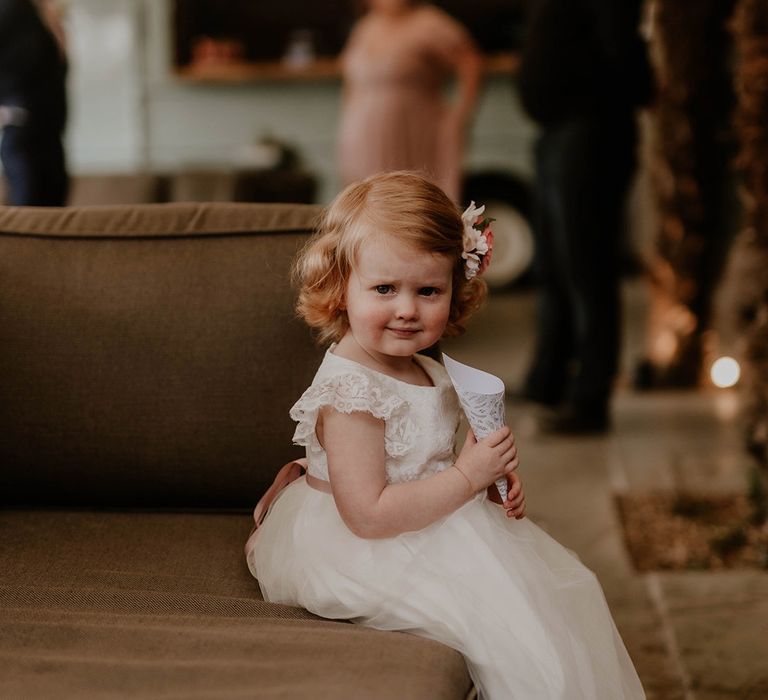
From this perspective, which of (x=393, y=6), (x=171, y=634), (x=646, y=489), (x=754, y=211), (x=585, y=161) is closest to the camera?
(x=171, y=634)

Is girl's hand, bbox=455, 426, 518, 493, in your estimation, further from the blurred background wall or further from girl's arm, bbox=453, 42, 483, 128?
the blurred background wall

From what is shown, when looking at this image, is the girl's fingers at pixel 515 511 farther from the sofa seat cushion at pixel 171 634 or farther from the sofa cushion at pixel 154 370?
the sofa cushion at pixel 154 370

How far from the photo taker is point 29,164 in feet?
11.9

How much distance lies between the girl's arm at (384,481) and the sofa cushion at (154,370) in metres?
0.35

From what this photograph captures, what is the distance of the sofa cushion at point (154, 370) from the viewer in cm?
180

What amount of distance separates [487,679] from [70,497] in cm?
90

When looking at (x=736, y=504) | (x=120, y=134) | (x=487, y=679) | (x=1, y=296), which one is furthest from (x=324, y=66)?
(x=487, y=679)

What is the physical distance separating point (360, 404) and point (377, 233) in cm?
24

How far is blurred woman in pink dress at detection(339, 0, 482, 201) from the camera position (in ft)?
16.9

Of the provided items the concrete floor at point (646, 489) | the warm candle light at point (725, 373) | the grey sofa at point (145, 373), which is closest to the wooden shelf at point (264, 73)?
the concrete floor at point (646, 489)

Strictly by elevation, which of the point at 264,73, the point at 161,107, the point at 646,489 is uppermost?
the point at 264,73

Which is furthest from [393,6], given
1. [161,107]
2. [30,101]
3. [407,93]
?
[161,107]

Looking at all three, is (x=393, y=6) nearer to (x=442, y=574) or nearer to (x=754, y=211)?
(x=754, y=211)

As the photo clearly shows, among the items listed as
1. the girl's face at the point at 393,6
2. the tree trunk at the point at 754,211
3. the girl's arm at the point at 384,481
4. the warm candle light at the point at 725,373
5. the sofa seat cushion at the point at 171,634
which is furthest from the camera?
the girl's face at the point at 393,6
